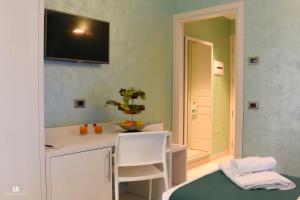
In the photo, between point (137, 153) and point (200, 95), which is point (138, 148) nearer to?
point (137, 153)

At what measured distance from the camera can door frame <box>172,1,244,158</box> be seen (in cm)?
346

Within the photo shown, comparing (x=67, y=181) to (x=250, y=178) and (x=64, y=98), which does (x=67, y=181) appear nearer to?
(x=64, y=98)

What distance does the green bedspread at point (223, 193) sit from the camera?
155 centimetres

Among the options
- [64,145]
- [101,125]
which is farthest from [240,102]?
[64,145]

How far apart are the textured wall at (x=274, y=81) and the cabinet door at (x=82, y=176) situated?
1841mm

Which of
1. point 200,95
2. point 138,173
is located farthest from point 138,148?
point 200,95

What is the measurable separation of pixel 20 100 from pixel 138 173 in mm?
1119

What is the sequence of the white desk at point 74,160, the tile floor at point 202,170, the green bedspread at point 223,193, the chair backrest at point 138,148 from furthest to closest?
the tile floor at point 202,170, the chair backrest at point 138,148, the white desk at point 74,160, the green bedspread at point 223,193

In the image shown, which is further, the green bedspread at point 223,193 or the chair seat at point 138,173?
the chair seat at point 138,173

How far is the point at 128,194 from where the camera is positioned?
3.30 meters

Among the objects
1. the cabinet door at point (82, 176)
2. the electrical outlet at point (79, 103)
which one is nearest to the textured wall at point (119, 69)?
the electrical outlet at point (79, 103)

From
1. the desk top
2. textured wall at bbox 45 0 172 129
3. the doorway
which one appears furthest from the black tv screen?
the doorway

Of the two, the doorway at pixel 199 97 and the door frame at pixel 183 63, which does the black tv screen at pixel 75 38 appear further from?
the doorway at pixel 199 97

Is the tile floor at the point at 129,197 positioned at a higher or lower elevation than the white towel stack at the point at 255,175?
lower
